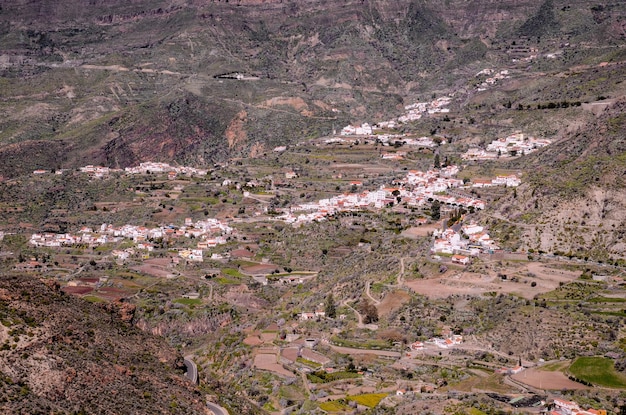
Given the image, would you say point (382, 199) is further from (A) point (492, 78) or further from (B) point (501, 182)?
(A) point (492, 78)

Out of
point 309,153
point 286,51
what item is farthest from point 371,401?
point 286,51

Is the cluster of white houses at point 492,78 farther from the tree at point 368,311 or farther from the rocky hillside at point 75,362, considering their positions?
the rocky hillside at point 75,362

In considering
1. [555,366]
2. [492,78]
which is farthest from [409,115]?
[555,366]

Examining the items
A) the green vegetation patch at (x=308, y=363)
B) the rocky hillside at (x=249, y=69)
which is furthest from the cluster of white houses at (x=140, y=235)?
the rocky hillside at (x=249, y=69)

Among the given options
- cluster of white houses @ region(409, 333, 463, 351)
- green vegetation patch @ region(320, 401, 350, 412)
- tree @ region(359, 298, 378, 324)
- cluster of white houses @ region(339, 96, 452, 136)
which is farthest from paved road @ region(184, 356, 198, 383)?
cluster of white houses @ region(339, 96, 452, 136)

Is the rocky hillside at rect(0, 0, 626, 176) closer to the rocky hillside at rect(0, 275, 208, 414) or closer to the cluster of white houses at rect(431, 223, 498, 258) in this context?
the cluster of white houses at rect(431, 223, 498, 258)

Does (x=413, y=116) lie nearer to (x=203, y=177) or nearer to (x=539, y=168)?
(x=203, y=177)
